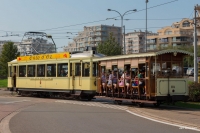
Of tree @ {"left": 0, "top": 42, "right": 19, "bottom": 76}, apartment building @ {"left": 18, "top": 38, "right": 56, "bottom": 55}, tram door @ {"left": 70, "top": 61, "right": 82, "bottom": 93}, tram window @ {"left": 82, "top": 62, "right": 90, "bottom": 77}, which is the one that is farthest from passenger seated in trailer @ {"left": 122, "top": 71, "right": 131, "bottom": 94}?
tree @ {"left": 0, "top": 42, "right": 19, "bottom": 76}

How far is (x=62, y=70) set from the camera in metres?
25.9

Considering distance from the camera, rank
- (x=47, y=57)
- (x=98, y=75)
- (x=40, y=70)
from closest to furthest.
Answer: (x=98, y=75) → (x=47, y=57) → (x=40, y=70)

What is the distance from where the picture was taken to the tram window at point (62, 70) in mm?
25509

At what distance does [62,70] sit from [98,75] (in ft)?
13.0

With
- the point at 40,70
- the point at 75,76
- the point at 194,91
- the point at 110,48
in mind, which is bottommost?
the point at 194,91

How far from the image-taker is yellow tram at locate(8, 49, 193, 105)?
727 inches

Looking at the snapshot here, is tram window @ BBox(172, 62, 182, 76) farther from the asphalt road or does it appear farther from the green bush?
the asphalt road

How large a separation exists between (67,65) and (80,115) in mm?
9916

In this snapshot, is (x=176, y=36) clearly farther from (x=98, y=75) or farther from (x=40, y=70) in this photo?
(x=98, y=75)

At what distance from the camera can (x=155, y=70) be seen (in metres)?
18.5

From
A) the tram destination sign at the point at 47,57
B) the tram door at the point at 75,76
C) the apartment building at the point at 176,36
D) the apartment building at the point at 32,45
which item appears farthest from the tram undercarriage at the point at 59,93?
the apartment building at the point at 176,36

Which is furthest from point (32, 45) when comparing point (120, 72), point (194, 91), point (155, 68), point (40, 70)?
point (155, 68)

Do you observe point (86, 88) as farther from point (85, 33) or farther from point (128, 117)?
point (85, 33)

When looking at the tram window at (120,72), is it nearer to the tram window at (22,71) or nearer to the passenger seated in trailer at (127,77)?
the passenger seated in trailer at (127,77)
